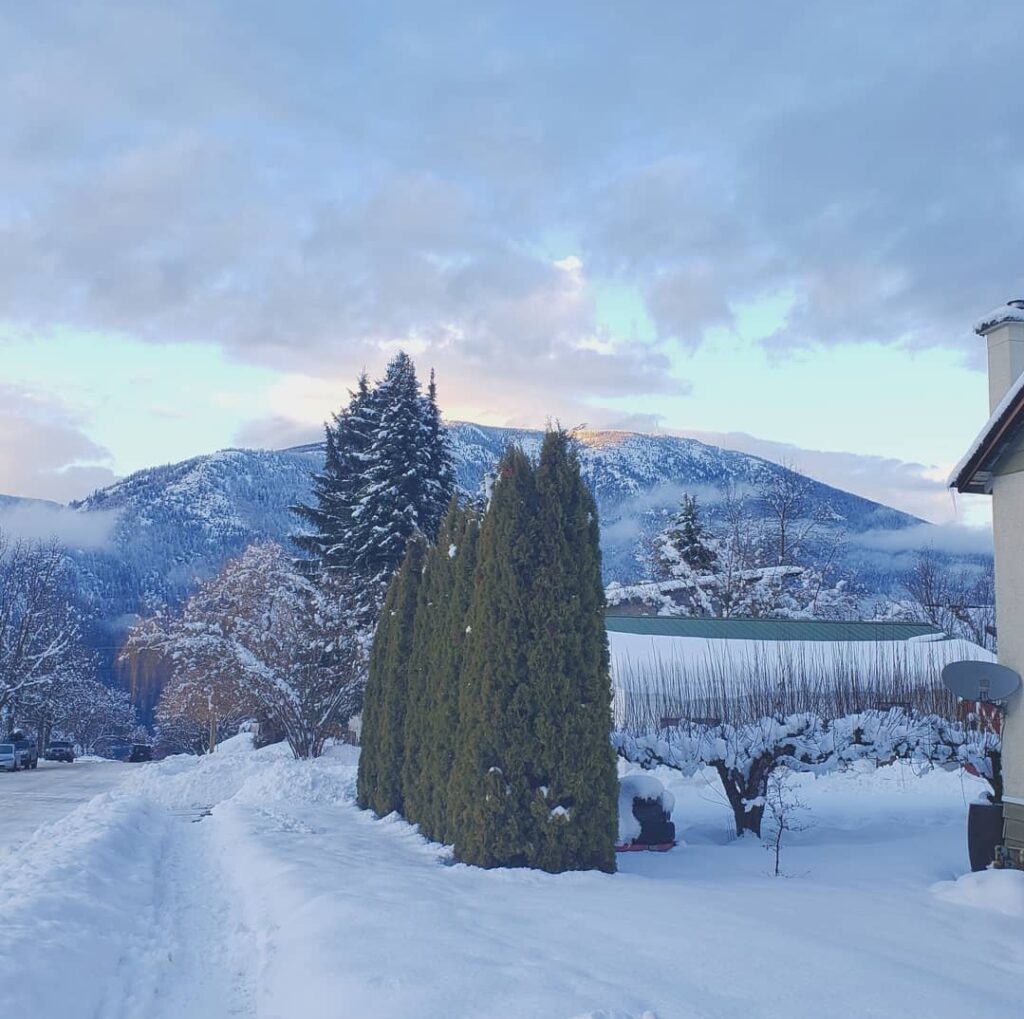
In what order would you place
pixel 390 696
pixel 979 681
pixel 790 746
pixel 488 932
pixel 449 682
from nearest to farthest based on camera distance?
1. pixel 488 932
2. pixel 979 681
3. pixel 449 682
4. pixel 790 746
5. pixel 390 696

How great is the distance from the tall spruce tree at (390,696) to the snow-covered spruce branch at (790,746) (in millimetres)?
4083

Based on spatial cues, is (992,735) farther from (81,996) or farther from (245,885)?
(81,996)

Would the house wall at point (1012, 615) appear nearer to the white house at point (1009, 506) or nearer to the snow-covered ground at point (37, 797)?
the white house at point (1009, 506)

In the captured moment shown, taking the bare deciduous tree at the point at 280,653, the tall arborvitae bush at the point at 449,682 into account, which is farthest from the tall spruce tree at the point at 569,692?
the bare deciduous tree at the point at 280,653

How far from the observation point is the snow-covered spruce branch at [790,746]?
11.7m

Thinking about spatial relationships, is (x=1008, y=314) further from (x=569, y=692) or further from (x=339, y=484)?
(x=339, y=484)

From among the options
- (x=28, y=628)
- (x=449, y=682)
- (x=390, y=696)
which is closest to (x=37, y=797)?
(x=390, y=696)

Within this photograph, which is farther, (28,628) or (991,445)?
(28,628)

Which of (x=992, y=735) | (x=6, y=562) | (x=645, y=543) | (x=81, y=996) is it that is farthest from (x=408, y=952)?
(x=6, y=562)

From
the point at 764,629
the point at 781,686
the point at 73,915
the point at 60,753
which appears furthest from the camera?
the point at 60,753

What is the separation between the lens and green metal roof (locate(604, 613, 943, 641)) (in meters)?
24.1

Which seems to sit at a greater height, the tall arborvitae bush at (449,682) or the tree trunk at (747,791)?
the tall arborvitae bush at (449,682)

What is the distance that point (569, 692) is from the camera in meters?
9.79

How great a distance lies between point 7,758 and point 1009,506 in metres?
38.3
